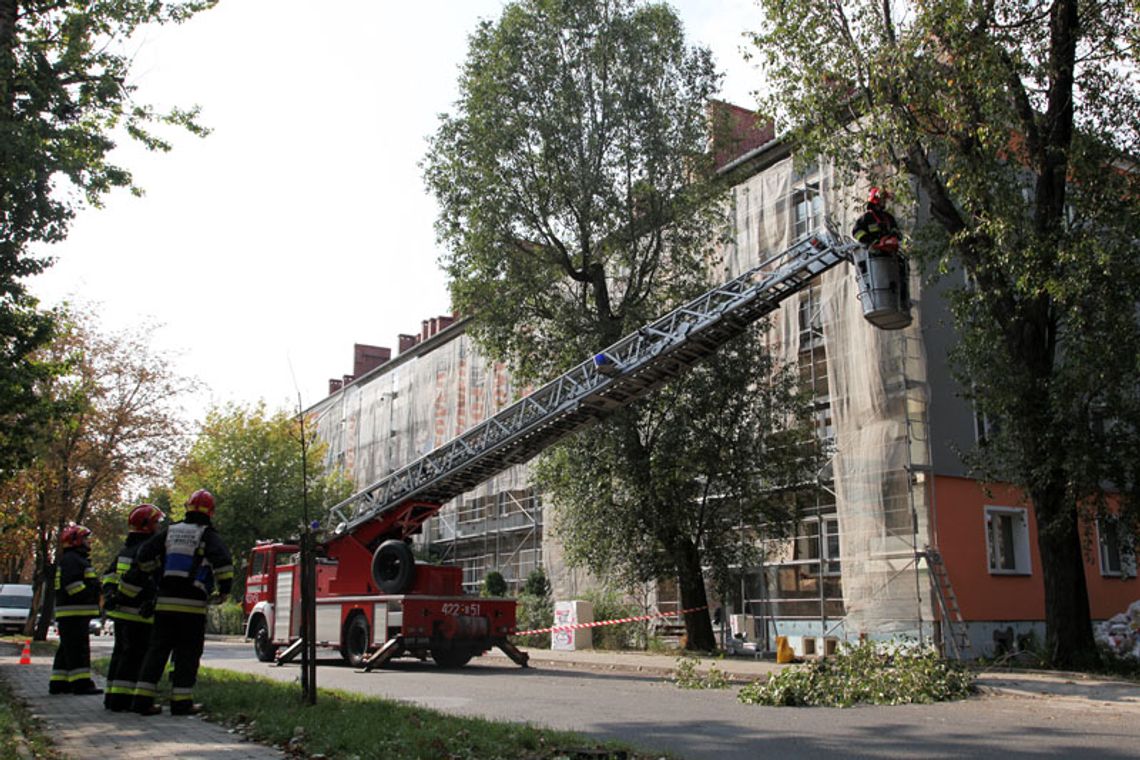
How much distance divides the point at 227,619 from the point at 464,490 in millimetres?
26258

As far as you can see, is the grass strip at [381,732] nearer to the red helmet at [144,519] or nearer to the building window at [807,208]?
the red helmet at [144,519]

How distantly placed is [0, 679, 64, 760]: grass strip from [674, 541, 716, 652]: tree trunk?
1331 cm

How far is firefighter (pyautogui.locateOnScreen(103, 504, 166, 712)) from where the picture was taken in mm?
8969

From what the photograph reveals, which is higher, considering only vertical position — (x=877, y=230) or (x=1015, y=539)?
(x=877, y=230)

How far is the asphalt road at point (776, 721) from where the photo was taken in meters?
7.23

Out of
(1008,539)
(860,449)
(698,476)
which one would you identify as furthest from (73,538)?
(1008,539)

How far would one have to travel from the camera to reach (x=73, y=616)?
10570 mm

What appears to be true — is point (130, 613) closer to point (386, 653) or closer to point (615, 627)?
point (386, 653)

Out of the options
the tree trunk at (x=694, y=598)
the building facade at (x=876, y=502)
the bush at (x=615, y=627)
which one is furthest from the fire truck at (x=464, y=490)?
the bush at (x=615, y=627)

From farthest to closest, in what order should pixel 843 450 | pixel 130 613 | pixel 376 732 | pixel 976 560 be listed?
1. pixel 843 450
2. pixel 976 560
3. pixel 130 613
4. pixel 376 732

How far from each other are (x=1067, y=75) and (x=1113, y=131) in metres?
1.08

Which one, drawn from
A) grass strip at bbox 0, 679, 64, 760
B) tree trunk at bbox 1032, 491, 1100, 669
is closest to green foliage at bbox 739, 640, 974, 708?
tree trunk at bbox 1032, 491, 1100, 669

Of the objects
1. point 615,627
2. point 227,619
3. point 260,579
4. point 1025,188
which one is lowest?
point 227,619

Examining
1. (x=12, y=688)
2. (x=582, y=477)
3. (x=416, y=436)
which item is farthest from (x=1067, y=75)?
(x=416, y=436)
